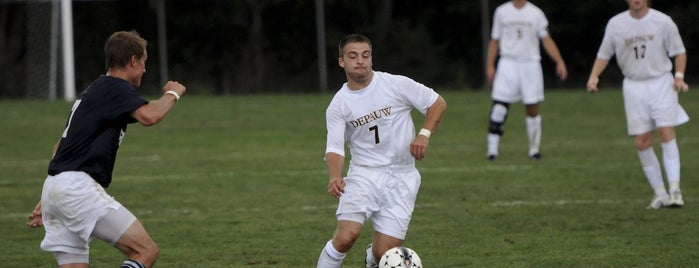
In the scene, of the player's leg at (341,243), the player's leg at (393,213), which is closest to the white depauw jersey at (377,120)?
the player's leg at (393,213)

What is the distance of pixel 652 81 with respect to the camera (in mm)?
11312

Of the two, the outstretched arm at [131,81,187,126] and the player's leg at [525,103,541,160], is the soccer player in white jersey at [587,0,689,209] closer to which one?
the player's leg at [525,103,541,160]

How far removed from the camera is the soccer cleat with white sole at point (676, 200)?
11031mm

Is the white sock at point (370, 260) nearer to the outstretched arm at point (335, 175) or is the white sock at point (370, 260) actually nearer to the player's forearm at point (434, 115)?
the outstretched arm at point (335, 175)


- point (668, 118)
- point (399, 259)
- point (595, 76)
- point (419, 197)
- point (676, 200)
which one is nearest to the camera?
point (399, 259)

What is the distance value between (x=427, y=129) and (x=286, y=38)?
25.2 meters

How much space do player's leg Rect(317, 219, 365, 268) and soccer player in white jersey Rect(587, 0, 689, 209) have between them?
4389 mm

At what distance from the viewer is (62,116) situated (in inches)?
928

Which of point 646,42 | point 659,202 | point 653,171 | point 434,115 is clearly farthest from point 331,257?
point 646,42

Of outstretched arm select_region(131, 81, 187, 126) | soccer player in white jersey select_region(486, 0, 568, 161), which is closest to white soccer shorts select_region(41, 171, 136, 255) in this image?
outstretched arm select_region(131, 81, 187, 126)

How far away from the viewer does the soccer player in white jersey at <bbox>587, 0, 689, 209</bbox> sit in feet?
36.7

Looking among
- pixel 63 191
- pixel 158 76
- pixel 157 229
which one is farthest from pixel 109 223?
pixel 158 76

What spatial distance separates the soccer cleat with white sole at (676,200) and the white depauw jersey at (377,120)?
4005mm

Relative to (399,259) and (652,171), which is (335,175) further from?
(652,171)
